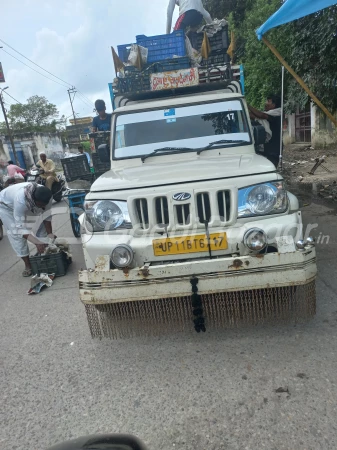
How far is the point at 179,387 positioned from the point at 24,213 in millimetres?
3479

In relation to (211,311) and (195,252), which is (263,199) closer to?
(195,252)

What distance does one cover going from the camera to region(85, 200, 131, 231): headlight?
2.85 meters

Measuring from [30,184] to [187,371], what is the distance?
3.48 metres

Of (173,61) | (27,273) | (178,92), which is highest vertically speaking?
(173,61)

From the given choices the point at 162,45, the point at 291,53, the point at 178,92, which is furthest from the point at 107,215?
the point at 291,53

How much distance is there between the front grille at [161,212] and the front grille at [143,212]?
9 centimetres

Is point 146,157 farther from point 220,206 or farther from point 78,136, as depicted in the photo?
point 78,136

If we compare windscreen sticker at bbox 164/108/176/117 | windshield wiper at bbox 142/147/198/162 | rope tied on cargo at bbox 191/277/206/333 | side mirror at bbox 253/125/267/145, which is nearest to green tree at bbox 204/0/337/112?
side mirror at bbox 253/125/267/145

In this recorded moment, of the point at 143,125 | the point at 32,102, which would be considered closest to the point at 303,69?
the point at 143,125

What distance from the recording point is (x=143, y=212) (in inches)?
111

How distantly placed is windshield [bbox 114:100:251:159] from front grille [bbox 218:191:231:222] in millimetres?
1195

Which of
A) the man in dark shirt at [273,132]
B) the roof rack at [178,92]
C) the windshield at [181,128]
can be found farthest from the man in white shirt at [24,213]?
the man in dark shirt at [273,132]

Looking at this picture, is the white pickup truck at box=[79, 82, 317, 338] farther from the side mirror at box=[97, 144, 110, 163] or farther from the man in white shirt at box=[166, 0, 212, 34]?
the man in white shirt at box=[166, 0, 212, 34]

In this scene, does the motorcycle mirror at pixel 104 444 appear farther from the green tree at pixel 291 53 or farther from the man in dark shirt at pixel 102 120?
the green tree at pixel 291 53
